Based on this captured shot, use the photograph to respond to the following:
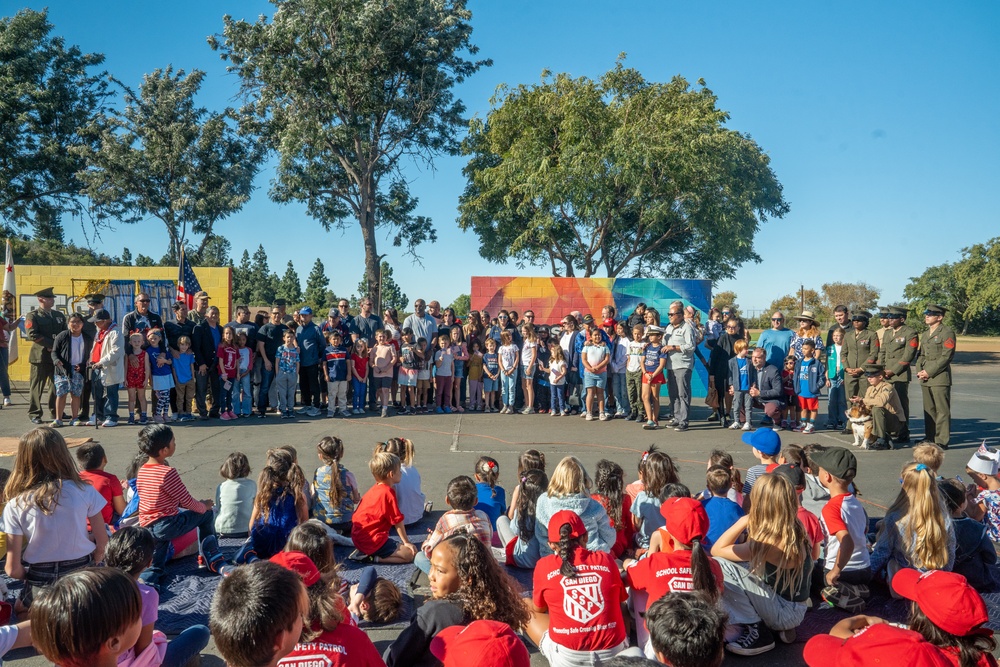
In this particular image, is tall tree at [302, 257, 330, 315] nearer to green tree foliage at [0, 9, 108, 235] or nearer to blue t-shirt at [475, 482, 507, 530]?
green tree foliage at [0, 9, 108, 235]

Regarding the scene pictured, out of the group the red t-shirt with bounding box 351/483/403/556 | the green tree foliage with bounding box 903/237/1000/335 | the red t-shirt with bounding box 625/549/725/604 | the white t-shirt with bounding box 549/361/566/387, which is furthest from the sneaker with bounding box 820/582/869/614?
the green tree foliage with bounding box 903/237/1000/335

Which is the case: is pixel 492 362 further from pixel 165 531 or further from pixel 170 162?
pixel 170 162

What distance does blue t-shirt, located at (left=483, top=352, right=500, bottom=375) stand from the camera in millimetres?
13141

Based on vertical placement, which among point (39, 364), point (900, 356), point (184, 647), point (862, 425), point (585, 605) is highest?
point (39, 364)

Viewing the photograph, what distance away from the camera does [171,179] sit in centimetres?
3088

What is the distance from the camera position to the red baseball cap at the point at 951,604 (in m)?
2.68

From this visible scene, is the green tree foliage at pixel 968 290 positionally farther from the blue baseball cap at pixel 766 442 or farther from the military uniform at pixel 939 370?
the blue baseball cap at pixel 766 442

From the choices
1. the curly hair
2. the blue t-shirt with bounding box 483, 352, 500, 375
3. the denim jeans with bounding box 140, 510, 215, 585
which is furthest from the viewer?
the blue t-shirt with bounding box 483, 352, 500, 375

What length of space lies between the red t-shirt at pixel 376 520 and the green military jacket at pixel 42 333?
28.0 feet

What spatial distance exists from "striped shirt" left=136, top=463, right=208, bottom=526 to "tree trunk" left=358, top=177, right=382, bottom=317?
21.4m

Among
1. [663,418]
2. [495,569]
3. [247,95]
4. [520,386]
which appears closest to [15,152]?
[247,95]

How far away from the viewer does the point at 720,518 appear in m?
4.68

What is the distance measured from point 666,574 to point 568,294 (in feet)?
44.2

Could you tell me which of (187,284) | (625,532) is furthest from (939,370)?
(187,284)
